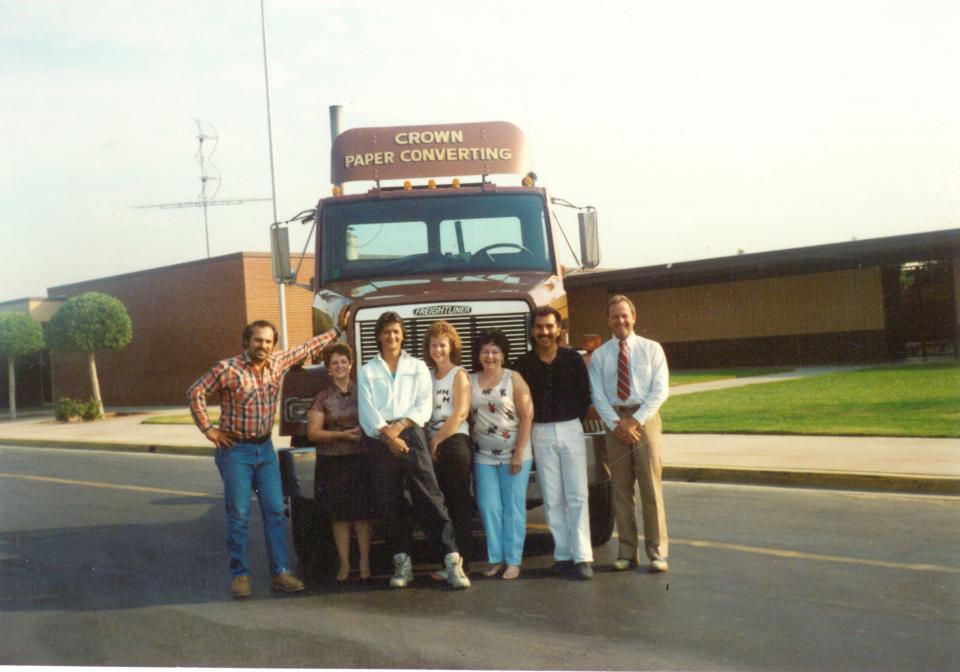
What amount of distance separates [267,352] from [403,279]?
65.7 inches

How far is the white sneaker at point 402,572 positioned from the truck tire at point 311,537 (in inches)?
26.8

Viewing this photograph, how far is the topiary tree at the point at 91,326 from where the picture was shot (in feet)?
89.9

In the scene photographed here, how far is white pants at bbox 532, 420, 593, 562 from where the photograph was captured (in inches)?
273

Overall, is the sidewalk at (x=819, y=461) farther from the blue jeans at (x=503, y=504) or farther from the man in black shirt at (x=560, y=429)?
the blue jeans at (x=503, y=504)

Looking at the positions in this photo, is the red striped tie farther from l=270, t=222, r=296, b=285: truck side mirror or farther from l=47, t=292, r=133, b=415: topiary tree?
l=47, t=292, r=133, b=415: topiary tree

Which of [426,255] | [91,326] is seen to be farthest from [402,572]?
[91,326]

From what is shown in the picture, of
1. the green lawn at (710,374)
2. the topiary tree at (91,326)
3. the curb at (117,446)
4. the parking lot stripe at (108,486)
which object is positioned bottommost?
the parking lot stripe at (108,486)

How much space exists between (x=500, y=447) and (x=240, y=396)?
1.73 meters

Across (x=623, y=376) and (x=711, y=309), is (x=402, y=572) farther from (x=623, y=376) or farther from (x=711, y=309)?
(x=711, y=309)

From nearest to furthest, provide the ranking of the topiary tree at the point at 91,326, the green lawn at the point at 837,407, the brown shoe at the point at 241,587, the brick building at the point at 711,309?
the brown shoe at the point at 241,587, the green lawn at the point at 837,407, the brick building at the point at 711,309, the topiary tree at the point at 91,326

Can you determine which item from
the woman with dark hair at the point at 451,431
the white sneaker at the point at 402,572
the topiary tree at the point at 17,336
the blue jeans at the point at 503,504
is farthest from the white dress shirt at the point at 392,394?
the topiary tree at the point at 17,336

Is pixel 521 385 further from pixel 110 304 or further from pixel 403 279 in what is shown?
pixel 110 304

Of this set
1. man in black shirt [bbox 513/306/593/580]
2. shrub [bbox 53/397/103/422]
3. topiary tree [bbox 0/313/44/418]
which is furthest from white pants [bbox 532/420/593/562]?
topiary tree [bbox 0/313/44/418]

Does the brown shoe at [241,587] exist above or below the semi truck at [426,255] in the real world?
below
